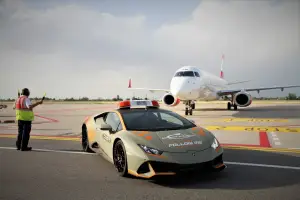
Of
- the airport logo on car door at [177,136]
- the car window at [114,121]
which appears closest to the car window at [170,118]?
the airport logo on car door at [177,136]

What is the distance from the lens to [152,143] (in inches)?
195

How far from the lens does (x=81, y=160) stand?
666cm

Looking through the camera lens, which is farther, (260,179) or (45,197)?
(260,179)

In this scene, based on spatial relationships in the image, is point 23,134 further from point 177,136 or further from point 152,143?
point 177,136

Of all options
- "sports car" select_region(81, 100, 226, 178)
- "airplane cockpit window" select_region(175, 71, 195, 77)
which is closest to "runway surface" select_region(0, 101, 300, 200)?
"sports car" select_region(81, 100, 226, 178)

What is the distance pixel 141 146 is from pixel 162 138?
0.44 meters

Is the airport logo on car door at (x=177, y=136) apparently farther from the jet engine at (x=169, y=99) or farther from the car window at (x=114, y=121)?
the jet engine at (x=169, y=99)

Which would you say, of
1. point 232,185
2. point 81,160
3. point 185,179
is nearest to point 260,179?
point 232,185

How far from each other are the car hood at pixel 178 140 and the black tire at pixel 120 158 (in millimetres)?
502

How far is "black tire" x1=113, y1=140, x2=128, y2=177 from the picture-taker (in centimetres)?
512

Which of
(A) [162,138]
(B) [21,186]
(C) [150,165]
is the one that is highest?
(A) [162,138]

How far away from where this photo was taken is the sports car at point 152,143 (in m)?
4.65

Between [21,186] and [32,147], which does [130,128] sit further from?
[32,147]

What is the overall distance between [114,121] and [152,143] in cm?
172
